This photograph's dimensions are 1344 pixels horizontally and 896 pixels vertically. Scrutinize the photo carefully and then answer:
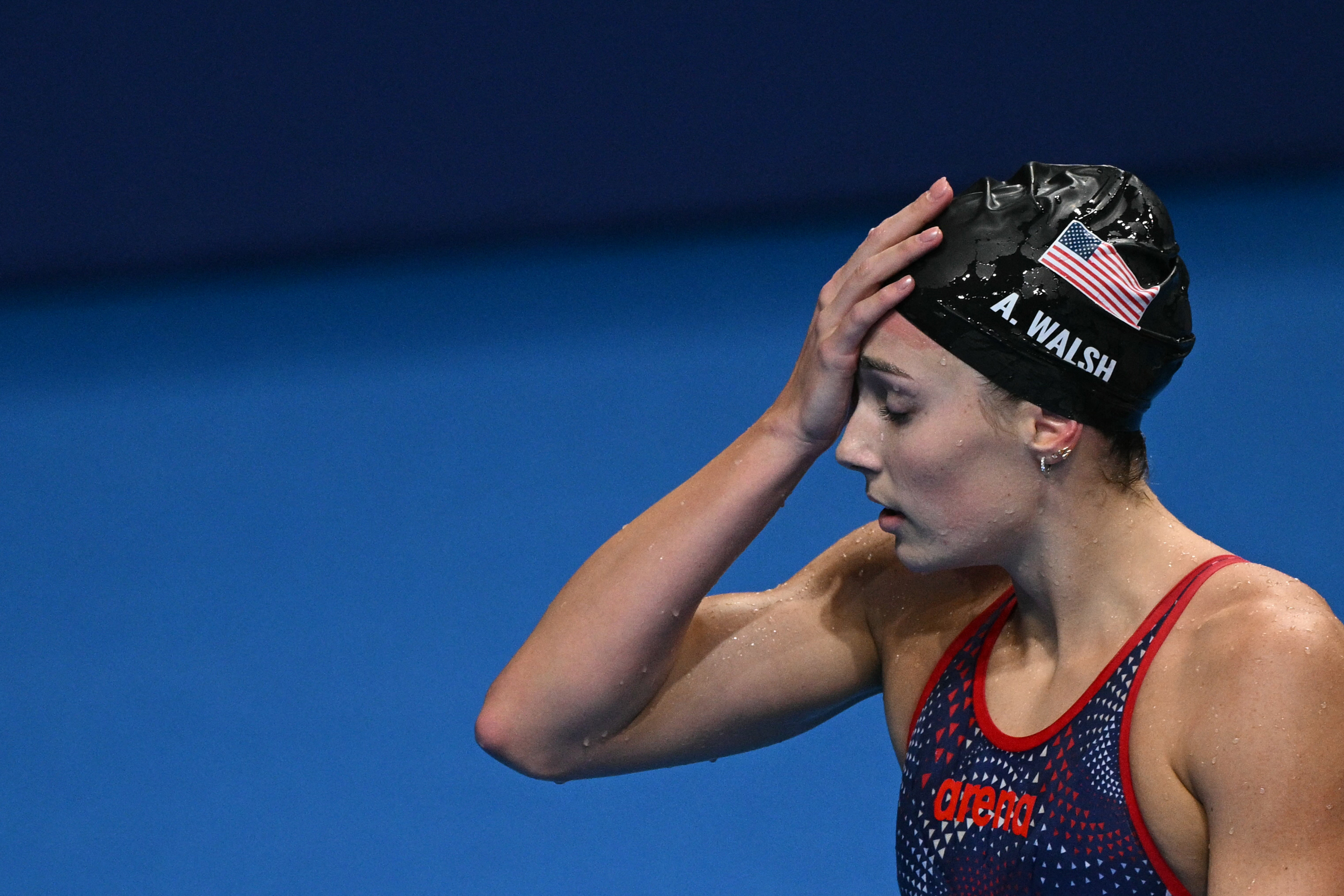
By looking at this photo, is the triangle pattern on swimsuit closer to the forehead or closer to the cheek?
the cheek

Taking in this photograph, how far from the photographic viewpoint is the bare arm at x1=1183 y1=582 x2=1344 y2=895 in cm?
151

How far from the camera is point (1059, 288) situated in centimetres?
173

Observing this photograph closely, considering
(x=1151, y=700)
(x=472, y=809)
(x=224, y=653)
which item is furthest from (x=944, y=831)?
(x=224, y=653)

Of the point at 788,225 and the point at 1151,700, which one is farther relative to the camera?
the point at 788,225

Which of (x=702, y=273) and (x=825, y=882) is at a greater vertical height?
(x=702, y=273)

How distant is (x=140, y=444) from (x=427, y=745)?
156 centimetres

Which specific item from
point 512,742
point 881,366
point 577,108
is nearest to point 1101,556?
point 881,366

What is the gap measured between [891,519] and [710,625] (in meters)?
0.38

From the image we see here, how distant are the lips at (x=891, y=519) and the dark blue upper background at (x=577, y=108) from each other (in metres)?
3.60

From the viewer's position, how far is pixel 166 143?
17.5 feet

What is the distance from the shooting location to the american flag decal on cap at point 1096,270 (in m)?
1.72

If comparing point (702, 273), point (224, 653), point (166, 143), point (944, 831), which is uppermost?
point (166, 143)

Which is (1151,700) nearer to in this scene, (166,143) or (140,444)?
(140,444)

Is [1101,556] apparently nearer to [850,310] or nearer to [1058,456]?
[1058,456]
